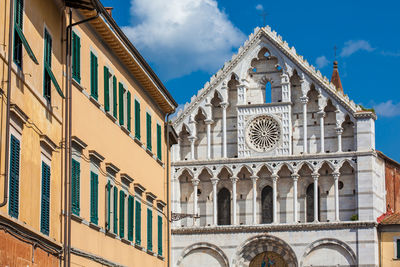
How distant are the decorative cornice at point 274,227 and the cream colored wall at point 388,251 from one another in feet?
2.79

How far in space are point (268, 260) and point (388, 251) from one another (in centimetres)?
575

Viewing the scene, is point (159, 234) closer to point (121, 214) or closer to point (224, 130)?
point (121, 214)

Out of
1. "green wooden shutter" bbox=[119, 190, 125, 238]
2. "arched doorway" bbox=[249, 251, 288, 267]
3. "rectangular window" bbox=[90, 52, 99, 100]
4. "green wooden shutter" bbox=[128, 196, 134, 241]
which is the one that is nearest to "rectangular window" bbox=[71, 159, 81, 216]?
"rectangular window" bbox=[90, 52, 99, 100]

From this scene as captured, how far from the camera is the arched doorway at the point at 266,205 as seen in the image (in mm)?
52469

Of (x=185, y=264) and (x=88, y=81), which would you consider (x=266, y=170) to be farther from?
(x=88, y=81)

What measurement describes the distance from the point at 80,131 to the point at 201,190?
31.9 m

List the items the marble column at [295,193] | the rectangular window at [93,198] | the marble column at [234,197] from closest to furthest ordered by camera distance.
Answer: the rectangular window at [93,198]
the marble column at [295,193]
the marble column at [234,197]

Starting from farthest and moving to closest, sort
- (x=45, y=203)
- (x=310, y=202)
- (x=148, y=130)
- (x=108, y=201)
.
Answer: (x=310, y=202)
(x=148, y=130)
(x=108, y=201)
(x=45, y=203)


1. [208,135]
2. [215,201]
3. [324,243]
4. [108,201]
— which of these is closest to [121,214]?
[108,201]

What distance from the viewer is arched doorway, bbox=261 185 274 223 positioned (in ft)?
172

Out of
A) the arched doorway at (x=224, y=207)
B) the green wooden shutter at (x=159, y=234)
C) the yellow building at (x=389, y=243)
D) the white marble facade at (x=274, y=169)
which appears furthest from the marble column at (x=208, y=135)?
the green wooden shutter at (x=159, y=234)

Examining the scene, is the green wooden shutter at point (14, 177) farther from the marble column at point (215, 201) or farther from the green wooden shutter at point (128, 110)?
the marble column at point (215, 201)

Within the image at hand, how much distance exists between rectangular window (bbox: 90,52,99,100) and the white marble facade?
93.9ft

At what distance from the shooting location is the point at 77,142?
21078mm
